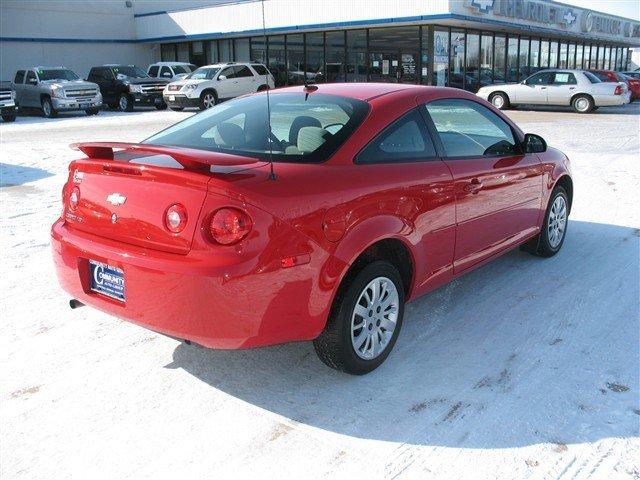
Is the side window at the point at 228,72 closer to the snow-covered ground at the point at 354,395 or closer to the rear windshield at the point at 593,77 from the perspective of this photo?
the rear windshield at the point at 593,77

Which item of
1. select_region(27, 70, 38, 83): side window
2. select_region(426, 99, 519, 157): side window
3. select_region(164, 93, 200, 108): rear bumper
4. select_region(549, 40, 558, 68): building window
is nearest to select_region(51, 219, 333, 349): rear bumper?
select_region(426, 99, 519, 157): side window

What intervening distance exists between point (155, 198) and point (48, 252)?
124 inches

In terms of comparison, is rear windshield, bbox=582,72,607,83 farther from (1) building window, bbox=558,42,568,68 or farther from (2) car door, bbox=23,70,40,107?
(2) car door, bbox=23,70,40,107

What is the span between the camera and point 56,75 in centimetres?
2420

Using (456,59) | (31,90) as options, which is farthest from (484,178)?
(456,59)

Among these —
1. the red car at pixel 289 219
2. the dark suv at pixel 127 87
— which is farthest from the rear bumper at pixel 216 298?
the dark suv at pixel 127 87

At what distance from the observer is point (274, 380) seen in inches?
139

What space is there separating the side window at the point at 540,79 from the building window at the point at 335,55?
964 centimetres

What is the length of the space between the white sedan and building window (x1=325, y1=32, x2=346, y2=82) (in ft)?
28.7

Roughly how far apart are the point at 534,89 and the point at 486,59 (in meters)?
8.81

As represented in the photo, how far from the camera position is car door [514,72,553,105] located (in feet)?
75.5

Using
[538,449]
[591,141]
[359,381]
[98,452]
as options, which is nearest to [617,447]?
[538,449]

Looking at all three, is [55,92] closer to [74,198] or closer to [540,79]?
[540,79]

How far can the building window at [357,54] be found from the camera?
2923 centimetres
